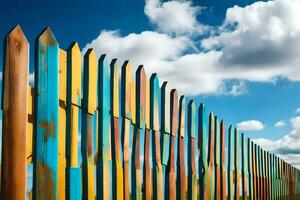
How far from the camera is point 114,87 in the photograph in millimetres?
3650

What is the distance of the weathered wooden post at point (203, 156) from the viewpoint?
566cm

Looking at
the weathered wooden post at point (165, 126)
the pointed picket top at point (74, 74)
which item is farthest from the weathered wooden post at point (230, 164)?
the pointed picket top at point (74, 74)

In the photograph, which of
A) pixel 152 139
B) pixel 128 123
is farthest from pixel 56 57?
pixel 152 139

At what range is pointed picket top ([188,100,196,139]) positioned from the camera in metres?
5.32

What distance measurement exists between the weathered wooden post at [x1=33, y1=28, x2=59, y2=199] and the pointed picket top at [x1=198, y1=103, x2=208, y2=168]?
2915 mm

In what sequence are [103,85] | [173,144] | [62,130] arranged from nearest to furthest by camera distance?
[62,130]
[103,85]
[173,144]

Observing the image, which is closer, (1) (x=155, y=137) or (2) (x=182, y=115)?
(1) (x=155, y=137)

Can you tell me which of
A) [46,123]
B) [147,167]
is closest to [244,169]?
[147,167]

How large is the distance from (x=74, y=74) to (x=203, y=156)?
2814 mm

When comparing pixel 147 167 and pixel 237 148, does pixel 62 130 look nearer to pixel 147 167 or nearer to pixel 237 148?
pixel 147 167

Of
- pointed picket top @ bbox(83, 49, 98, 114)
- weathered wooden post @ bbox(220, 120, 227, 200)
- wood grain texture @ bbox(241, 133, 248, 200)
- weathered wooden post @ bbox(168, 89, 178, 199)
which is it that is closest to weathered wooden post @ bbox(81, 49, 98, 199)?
pointed picket top @ bbox(83, 49, 98, 114)

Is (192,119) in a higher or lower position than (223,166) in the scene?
higher

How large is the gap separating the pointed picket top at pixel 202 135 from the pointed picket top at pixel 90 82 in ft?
8.05

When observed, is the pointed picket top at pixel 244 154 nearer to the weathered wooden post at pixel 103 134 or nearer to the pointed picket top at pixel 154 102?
the pointed picket top at pixel 154 102
